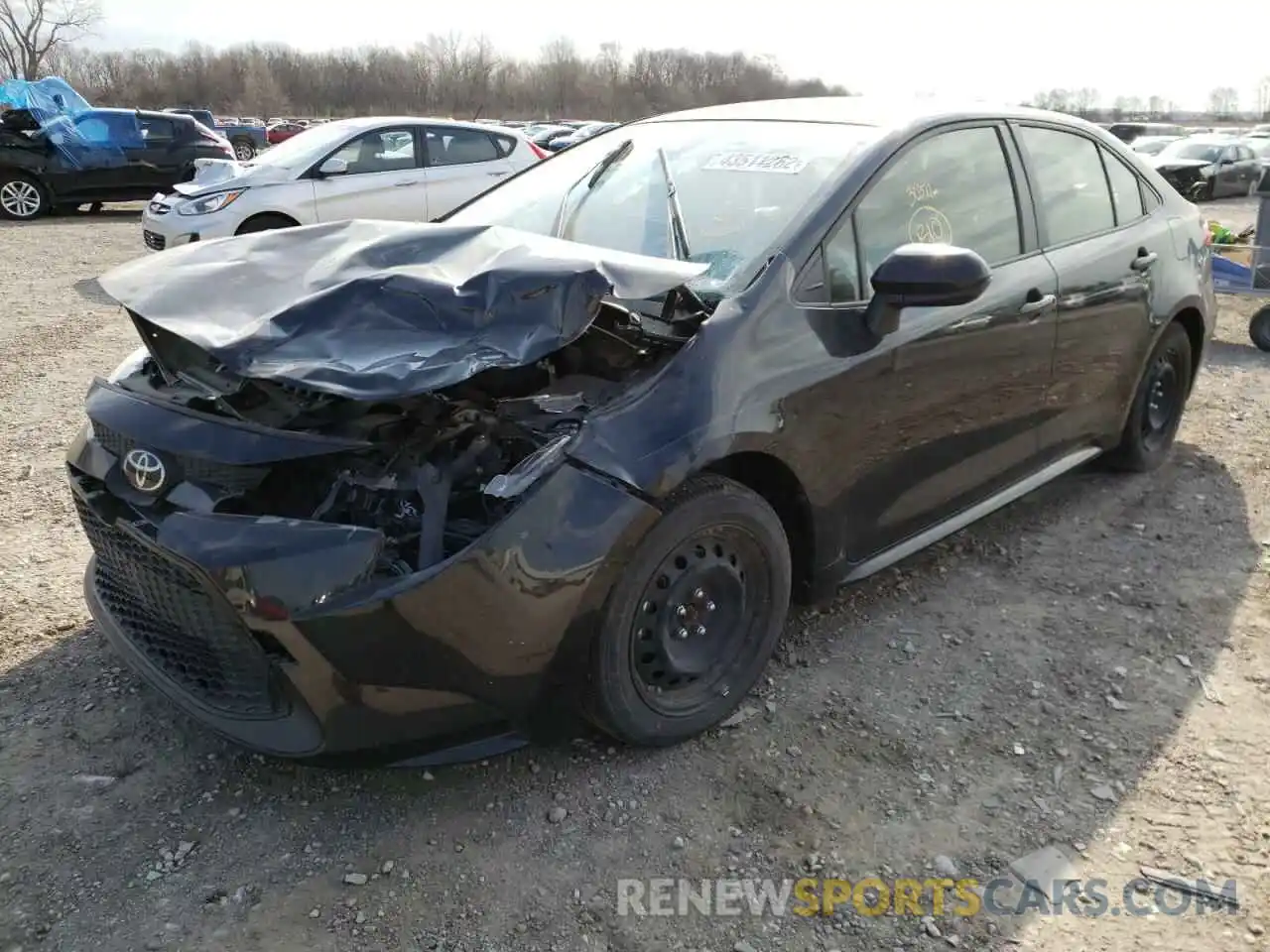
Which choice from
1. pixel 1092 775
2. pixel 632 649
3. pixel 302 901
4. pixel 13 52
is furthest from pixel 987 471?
pixel 13 52

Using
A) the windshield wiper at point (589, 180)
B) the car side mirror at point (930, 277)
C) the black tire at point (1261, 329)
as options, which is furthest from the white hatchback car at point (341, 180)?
the car side mirror at point (930, 277)

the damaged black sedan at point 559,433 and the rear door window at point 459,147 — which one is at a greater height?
the rear door window at point 459,147

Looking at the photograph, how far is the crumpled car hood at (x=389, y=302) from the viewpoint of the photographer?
7.48ft

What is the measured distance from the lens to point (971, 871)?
2338mm

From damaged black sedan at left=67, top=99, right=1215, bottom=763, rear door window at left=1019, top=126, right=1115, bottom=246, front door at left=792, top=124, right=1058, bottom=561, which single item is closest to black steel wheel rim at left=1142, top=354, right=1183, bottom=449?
rear door window at left=1019, top=126, right=1115, bottom=246

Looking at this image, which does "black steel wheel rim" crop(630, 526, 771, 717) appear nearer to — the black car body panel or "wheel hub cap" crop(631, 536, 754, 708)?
"wheel hub cap" crop(631, 536, 754, 708)

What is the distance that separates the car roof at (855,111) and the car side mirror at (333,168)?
688 centimetres

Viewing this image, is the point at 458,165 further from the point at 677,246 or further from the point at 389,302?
the point at 389,302

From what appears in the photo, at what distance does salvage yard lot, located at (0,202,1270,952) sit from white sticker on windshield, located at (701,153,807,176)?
148cm

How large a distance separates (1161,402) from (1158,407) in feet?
0.11

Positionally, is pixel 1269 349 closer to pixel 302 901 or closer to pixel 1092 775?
pixel 1092 775

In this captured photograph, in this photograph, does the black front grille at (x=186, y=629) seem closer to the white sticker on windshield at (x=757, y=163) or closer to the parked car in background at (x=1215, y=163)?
the white sticker on windshield at (x=757, y=163)
